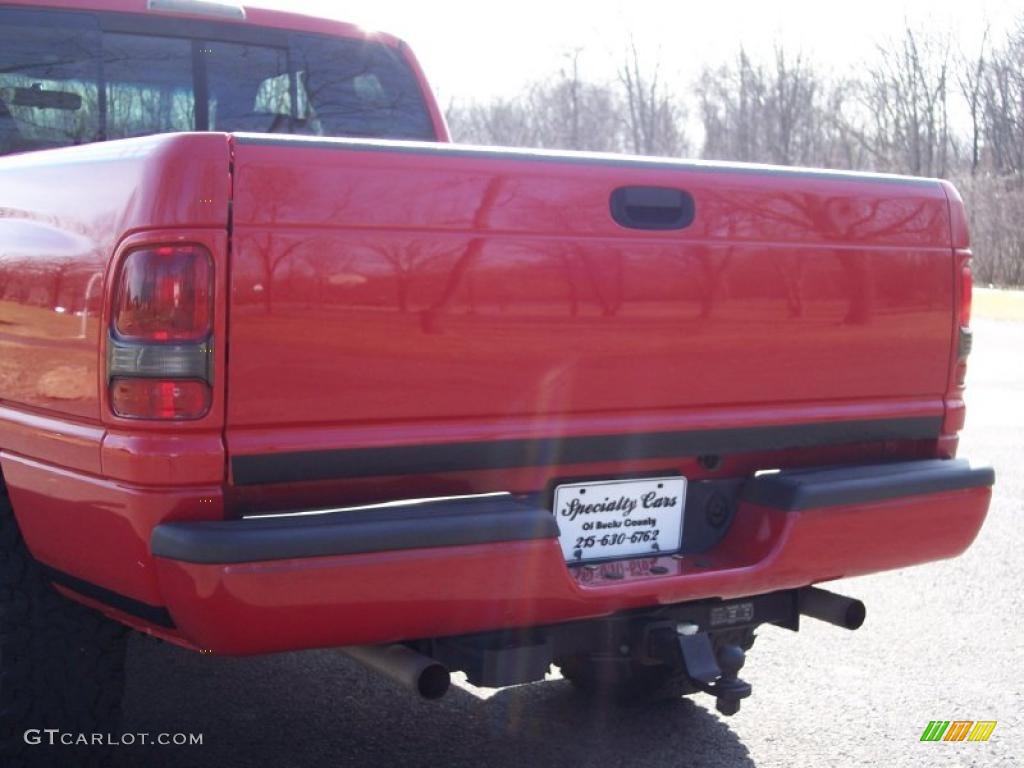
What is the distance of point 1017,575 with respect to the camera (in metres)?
5.96

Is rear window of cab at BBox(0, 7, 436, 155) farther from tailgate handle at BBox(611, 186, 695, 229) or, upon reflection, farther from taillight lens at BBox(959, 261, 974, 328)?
taillight lens at BBox(959, 261, 974, 328)

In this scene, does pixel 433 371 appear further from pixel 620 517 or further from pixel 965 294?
pixel 965 294

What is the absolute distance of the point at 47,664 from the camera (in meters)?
3.22

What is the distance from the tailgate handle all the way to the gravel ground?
1.61 meters

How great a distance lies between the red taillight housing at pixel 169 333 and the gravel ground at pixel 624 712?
3.89 feet

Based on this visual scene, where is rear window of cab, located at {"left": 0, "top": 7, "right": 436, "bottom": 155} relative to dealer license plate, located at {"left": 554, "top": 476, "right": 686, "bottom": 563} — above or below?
above

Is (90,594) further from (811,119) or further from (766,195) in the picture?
(811,119)

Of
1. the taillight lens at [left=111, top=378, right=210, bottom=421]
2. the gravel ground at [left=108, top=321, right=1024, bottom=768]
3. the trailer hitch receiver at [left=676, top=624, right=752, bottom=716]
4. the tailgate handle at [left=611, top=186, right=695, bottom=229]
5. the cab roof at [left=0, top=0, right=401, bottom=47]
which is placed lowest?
the gravel ground at [left=108, top=321, right=1024, bottom=768]

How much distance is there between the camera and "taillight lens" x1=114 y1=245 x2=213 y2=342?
274 centimetres

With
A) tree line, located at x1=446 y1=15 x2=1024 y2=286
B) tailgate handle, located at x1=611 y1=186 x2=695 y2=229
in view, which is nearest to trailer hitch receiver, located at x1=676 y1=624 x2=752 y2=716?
tailgate handle, located at x1=611 y1=186 x2=695 y2=229

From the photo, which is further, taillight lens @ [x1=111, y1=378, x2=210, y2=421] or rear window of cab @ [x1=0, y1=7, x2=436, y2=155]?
rear window of cab @ [x1=0, y1=7, x2=436, y2=155]

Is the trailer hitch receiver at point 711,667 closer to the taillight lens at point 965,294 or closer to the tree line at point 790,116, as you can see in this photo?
the taillight lens at point 965,294

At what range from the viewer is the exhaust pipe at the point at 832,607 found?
12.2ft

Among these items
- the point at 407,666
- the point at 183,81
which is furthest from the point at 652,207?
the point at 183,81
